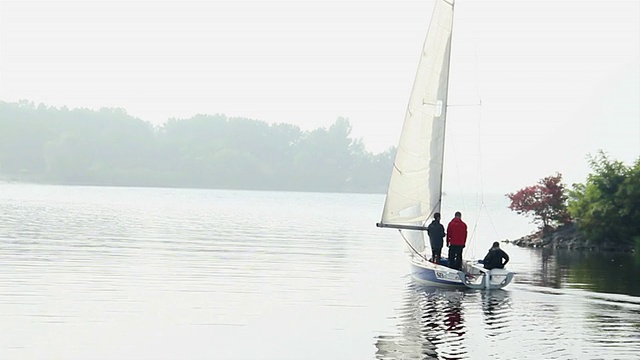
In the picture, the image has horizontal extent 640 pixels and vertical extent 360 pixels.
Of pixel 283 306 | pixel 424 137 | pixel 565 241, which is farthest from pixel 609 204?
pixel 283 306

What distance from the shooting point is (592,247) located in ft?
187

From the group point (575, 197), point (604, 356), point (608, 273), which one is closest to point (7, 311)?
point (604, 356)

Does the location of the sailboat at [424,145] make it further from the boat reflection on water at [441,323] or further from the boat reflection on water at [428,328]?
the boat reflection on water at [428,328]

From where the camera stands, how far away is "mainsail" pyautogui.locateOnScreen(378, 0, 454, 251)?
120 feet

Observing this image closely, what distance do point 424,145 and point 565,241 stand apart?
25862 millimetres

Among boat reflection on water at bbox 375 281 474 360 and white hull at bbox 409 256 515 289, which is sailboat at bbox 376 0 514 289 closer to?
white hull at bbox 409 256 515 289

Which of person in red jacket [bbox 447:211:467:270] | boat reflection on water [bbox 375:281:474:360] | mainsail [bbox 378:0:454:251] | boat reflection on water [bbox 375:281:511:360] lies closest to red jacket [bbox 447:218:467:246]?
person in red jacket [bbox 447:211:467:270]

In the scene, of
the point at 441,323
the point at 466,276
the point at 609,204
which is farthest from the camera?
the point at 609,204

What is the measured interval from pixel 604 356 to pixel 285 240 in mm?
35707

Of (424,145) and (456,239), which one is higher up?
(424,145)

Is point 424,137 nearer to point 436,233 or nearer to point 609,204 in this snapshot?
point 436,233

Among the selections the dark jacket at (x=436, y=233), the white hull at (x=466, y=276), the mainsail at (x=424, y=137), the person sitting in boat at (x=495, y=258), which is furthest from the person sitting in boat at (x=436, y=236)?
the mainsail at (x=424, y=137)

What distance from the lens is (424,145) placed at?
121 feet

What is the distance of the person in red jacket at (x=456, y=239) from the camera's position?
33062mm
